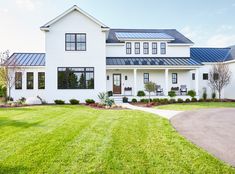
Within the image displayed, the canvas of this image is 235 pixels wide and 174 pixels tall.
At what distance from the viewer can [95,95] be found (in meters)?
19.9

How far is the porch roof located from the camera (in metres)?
21.8

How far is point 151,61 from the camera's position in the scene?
74.2 ft

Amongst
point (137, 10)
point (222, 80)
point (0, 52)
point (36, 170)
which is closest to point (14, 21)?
point (0, 52)

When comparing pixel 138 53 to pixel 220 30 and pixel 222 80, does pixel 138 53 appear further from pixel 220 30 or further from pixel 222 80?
pixel 220 30

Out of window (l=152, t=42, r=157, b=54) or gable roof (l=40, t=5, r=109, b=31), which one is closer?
gable roof (l=40, t=5, r=109, b=31)

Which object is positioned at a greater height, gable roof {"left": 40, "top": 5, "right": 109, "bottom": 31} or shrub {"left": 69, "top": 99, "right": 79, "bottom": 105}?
gable roof {"left": 40, "top": 5, "right": 109, "bottom": 31}

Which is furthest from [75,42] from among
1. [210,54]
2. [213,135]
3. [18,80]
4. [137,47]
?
[210,54]

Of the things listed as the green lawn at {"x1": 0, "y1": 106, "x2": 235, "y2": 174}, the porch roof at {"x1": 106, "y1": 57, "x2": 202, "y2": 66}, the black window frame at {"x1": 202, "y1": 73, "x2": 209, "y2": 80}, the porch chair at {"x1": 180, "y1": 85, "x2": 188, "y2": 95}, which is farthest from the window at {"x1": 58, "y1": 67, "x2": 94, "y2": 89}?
the black window frame at {"x1": 202, "y1": 73, "x2": 209, "y2": 80}

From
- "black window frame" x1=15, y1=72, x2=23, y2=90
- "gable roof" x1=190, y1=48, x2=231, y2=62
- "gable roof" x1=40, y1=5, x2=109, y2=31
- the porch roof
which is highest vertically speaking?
"gable roof" x1=40, y1=5, x2=109, y2=31

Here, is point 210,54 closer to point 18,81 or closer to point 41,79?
point 41,79

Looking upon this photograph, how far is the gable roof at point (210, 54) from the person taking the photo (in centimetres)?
2585

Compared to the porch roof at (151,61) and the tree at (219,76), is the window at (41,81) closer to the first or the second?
the porch roof at (151,61)

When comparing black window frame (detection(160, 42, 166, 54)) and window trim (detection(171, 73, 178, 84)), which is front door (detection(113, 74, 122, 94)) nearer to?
black window frame (detection(160, 42, 166, 54))

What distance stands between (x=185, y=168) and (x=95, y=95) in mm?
15882
